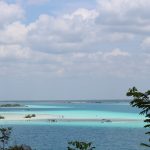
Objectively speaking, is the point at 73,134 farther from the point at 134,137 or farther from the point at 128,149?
the point at 128,149

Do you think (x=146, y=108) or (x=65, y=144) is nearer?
(x=146, y=108)

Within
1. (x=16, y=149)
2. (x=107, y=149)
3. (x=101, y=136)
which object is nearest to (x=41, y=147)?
(x=107, y=149)

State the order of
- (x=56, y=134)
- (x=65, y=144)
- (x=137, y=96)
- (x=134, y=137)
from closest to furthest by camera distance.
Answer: (x=137, y=96) < (x=65, y=144) < (x=134, y=137) < (x=56, y=134)

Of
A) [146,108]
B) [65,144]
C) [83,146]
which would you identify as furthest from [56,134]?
[146,108]

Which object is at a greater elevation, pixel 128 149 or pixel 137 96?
pixel 137 96

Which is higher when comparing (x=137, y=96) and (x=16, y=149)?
(x=137, y=96)

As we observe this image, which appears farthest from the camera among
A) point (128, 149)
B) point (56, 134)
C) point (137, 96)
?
point (56, 134)

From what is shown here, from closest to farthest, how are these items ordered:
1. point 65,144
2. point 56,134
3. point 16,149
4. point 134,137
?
1. point 16,149
2. point 65,144
3. point 134,137
4. point 56,134

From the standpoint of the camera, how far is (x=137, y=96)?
26.5 feet

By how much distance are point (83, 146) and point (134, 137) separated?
167 feet

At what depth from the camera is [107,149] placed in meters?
53.5

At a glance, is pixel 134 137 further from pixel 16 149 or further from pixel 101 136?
pixel 16 149

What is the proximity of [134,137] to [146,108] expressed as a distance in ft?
196

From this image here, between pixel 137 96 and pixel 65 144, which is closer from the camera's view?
pixel 137 96
